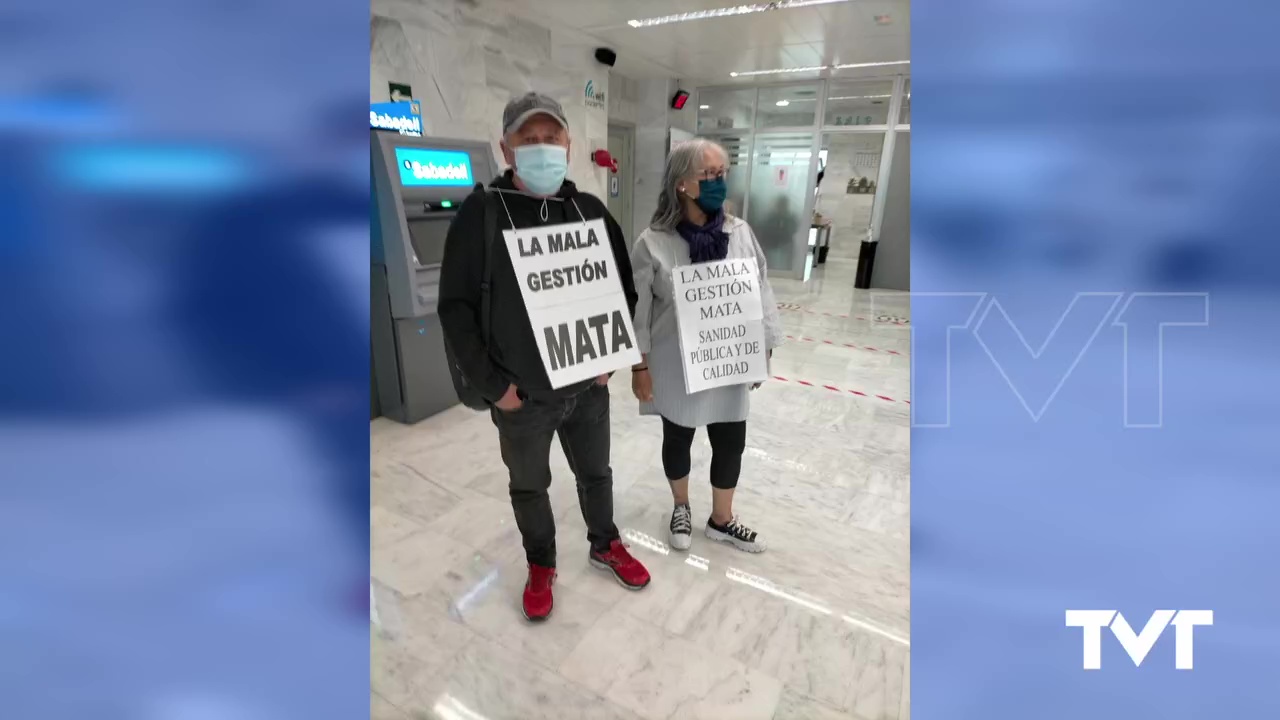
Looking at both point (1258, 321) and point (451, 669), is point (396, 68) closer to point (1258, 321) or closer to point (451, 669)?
point (451, 669)

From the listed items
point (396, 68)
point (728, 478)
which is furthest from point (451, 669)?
point (396, 68)

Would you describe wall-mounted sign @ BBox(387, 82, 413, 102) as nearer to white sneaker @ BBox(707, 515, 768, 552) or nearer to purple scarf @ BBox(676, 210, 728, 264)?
purple scarf @ BBox(676, 210, 728, 264)

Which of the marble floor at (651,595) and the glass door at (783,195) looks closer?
the marble floor at (651,595)

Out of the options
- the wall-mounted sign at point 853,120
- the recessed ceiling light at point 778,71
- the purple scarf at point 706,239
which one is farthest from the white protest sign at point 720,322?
the wall-mounted sign at point 853,120

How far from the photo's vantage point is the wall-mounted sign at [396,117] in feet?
10.2

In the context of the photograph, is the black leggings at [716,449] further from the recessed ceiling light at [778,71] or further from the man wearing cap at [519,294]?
the recessed ceiling light at [778,71]

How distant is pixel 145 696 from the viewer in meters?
0.44

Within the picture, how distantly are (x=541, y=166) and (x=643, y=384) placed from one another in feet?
2.46

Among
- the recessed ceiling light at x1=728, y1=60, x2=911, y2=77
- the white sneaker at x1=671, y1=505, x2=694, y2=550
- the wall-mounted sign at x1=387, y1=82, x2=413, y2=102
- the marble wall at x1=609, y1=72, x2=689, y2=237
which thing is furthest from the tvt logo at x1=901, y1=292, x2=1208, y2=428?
the marble wall at x1=609, y1=72, x2=689, y2=237

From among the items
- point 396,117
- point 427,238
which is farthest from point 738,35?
point 427,238

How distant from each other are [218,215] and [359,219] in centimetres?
9

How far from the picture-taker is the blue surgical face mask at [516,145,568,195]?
1.47 m

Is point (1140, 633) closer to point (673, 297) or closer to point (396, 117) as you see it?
point (673, 297)

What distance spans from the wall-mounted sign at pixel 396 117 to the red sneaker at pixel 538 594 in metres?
2.37
